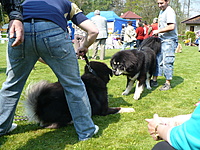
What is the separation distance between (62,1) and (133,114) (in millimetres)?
2147

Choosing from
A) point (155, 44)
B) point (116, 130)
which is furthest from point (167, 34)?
point (116, 130)

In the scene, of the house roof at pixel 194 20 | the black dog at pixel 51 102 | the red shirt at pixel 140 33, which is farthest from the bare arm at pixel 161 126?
the house roof at pixel 194 20

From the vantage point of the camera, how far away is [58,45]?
204 centimetres

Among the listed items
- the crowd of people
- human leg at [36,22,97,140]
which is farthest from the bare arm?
human leg at [36,22,97,140]

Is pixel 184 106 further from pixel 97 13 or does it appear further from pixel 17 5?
pixel 97 13

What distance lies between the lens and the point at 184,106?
3.92m

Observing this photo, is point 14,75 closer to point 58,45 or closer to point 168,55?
point 58,45

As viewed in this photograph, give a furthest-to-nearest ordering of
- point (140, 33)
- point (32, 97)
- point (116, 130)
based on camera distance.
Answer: point (140, 33) < point (116, 130) < point (32, 97)

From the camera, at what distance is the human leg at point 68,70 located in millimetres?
2008

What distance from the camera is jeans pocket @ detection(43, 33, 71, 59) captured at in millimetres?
1994

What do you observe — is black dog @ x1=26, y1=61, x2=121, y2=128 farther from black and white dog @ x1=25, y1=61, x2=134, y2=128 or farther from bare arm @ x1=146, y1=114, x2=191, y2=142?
bare arm @ x1=146, y1=114, x2=191, y2=142

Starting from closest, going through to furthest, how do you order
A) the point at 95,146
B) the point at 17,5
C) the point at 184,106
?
the point at 17,5
the point at 95,146
the point at 184,106

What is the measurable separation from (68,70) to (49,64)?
0.20 meters

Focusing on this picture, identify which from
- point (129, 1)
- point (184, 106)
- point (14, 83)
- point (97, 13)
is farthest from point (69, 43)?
point (129, 1)
